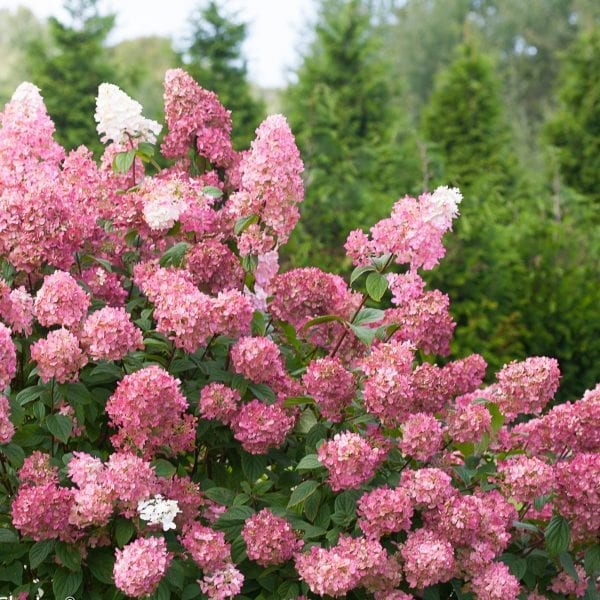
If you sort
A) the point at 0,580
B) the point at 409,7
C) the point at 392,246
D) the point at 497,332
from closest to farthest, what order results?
the point at 0,580, the point at 392,246, the point at 497,332, the point at 409,7

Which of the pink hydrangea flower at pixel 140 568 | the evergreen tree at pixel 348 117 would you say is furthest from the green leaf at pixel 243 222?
the evergreen tree at pixel 348 117

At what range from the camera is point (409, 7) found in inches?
1412

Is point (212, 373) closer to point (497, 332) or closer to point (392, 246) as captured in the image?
point (392, 246)

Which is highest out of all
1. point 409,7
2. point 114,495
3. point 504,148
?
point 409,7

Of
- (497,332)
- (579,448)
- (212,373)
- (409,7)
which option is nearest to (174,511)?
(212,373)

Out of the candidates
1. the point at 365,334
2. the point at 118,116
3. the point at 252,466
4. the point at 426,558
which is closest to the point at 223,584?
the point at 252,466

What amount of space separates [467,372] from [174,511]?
0.97 m

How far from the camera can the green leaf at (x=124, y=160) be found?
2.78 metres

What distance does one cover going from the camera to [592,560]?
8.15 ft

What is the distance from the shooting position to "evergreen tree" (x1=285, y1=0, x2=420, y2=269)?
11.2 metres

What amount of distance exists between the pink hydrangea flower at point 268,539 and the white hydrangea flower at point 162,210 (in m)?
0.84

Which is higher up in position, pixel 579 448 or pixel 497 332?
pixel 497 332

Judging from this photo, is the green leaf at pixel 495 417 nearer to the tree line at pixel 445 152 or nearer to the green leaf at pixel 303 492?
the green leaf at pixel 303 492

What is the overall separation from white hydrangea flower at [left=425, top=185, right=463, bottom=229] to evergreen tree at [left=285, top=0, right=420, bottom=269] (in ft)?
22.3
